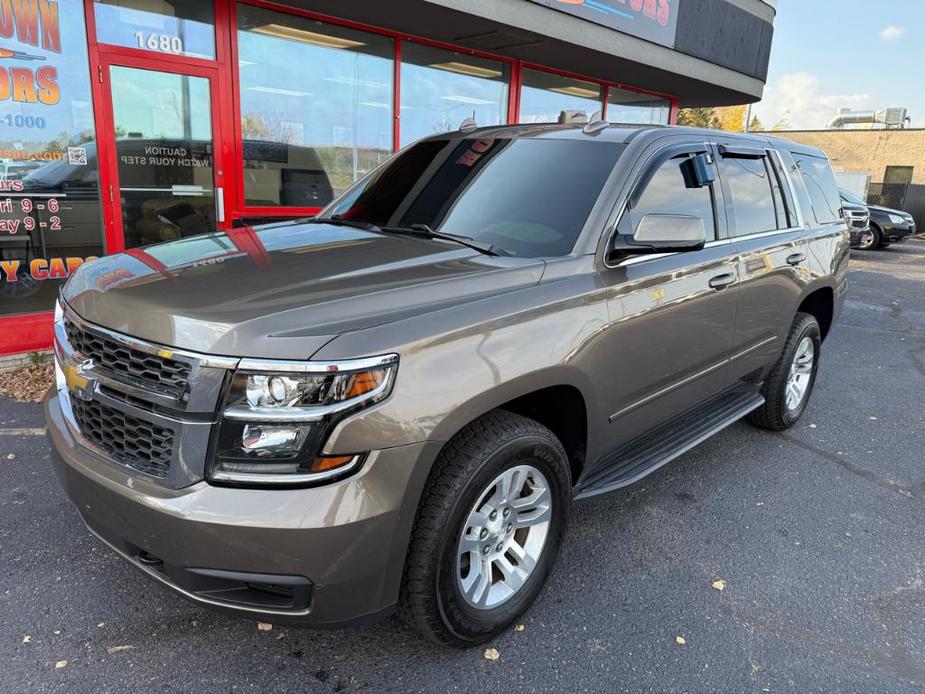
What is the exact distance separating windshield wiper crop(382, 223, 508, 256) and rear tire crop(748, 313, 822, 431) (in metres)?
2.66

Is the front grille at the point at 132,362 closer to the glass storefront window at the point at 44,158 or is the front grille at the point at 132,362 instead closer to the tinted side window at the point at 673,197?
the tinted side window at the point at 673,197

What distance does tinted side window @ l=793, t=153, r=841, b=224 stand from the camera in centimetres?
487

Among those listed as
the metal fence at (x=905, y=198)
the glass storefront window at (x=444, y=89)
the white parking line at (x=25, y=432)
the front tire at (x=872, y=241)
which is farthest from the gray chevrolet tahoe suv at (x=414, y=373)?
the metal fence at (x=905, y=198)

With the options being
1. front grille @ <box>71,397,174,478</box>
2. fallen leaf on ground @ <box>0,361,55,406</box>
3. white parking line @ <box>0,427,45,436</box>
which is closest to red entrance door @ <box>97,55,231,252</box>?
Result: fallen leaf on ground @ <box>0,361,55,406</box>

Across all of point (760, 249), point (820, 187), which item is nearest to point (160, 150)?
point (760, 249)

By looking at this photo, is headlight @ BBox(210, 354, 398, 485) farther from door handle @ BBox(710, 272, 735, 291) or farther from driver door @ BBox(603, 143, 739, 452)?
door handle @ BBox(710, 272, 735, 291)

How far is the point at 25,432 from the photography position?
4.34 meters

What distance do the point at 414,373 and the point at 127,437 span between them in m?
0.96

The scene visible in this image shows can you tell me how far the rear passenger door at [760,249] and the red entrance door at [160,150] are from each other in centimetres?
509

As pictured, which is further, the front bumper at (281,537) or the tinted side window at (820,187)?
the tinted side window at (820,187)

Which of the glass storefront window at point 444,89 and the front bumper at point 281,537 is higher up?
the glass storefront window at point 444,89

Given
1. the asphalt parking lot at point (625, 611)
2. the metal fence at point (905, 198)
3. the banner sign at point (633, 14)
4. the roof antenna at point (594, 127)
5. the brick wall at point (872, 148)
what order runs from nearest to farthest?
the asphalt parking lot at point (625, 611)
the roof antenna at point (594, 127)
the banner sign at point (633, 14)
the metal fence at point (905, 198)
the brick wall at point (872, 148)

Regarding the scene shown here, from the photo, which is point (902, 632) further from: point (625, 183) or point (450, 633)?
point (625, 183)

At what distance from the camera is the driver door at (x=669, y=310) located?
2.95 meters
